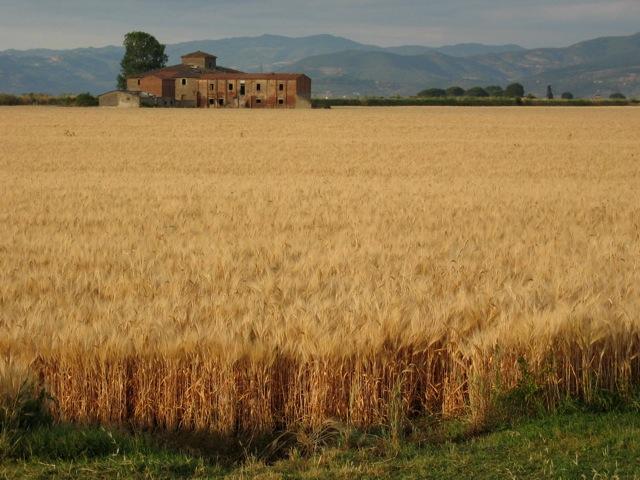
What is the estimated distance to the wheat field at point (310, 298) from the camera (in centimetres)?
564

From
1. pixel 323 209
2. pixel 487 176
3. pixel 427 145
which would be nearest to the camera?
pixel 323 209

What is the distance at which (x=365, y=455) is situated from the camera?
4895mm

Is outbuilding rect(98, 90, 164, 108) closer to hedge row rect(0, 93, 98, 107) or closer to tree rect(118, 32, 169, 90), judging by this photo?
hedge row rect(0, 93, 98, 107)

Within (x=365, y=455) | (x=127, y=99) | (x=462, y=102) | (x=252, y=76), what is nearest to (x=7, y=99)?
(x=127, y=99)

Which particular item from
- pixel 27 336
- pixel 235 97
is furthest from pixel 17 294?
pixel 235 97

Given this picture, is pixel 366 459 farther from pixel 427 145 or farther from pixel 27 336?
pixel 427 145

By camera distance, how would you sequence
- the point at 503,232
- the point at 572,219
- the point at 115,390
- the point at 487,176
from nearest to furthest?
the point at 115,390 → the point at 503,232 → the point at 572,219 → the point at 487,176

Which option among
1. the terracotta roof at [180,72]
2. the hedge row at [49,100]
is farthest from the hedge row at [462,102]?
the hedge row at [49,100]

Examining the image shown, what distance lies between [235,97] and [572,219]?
101 meters

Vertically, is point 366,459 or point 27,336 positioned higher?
point 27,336

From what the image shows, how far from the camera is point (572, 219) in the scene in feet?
48.6

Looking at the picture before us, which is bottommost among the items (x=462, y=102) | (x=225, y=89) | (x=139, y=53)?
(x=462, y=102)

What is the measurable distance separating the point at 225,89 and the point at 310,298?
107877 mm

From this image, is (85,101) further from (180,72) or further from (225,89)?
(225,89)
